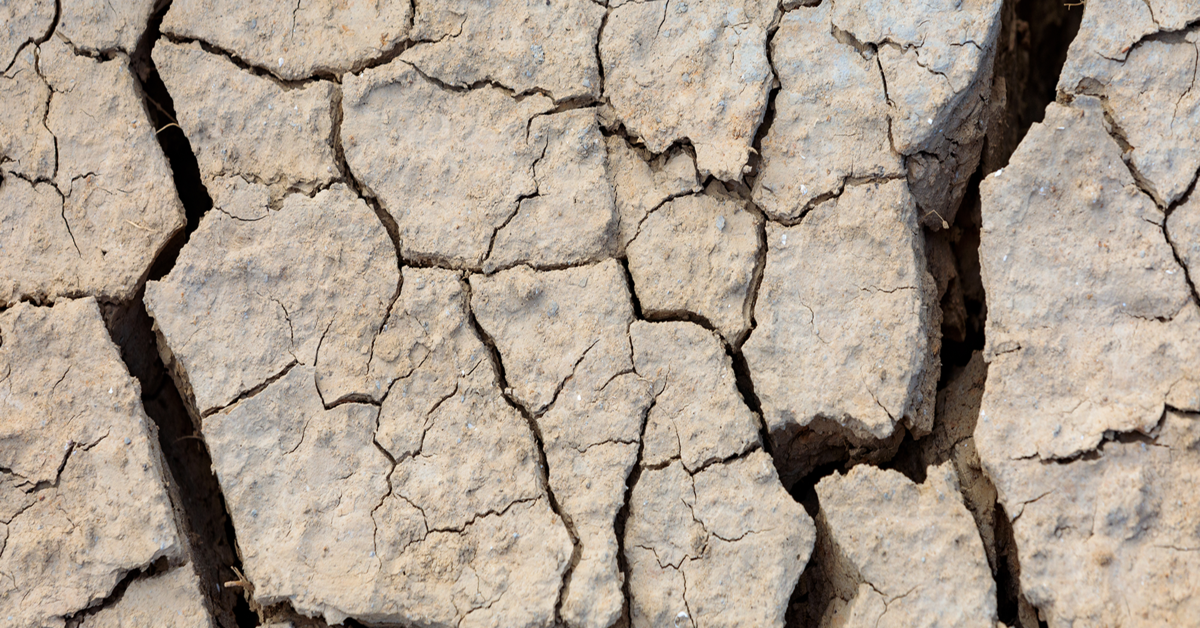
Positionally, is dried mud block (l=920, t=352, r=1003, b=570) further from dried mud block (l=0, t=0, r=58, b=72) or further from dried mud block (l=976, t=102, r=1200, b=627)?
dried mud block (l=0, t=0, r=58, b=72)

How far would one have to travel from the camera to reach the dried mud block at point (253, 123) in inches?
89.2

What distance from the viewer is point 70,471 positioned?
2.16 meters

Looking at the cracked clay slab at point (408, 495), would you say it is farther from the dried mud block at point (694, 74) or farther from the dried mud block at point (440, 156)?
the dried mud block at point (694, 74)

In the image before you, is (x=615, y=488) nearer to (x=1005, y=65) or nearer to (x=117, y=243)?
(x=117, y=243)

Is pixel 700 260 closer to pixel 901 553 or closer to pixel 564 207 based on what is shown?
pixel 564 207

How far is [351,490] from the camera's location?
208 cm

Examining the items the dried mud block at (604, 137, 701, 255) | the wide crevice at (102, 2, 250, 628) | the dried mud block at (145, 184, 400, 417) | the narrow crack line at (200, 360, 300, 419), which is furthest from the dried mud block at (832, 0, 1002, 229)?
the wide crevice at (102, 2, 250, 628)

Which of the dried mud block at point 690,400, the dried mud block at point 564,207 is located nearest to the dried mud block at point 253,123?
the dried mud block at point 564,207

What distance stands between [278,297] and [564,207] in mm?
798

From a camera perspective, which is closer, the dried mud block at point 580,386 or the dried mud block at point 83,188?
the dried mud block at point 580,386

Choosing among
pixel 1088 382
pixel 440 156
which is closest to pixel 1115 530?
pixel 1088 382

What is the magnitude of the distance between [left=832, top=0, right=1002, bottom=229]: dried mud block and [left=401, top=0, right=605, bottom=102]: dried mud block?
0.68 meters

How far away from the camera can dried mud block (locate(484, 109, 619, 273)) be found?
2.17m

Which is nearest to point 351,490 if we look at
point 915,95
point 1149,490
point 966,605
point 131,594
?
point 131,594
